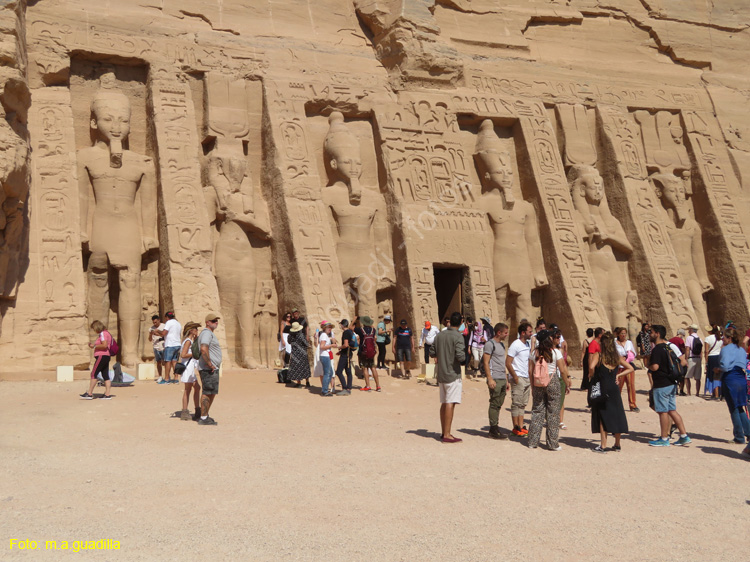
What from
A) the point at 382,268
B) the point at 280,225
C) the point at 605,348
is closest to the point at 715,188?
the point at 382,268

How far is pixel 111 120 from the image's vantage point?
13.9m

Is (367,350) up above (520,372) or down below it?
above

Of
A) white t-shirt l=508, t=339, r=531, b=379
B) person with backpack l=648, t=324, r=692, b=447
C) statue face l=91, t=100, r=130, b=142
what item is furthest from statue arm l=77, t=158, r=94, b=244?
person with backpack l=648, t=324, r=692, b=447

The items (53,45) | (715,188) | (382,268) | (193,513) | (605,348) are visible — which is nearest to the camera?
(193,513)

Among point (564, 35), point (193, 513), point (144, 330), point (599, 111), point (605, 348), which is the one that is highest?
point (564, 35)

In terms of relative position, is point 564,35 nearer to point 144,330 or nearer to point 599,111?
point 599,111

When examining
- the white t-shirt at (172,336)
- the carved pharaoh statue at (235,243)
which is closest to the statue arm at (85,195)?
the carved pharaoh statue at (235,243)

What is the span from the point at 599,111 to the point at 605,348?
39.8 feet

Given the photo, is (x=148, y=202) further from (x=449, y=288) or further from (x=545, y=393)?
(x=545, y=393)

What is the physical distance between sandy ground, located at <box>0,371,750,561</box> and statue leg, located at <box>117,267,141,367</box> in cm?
436

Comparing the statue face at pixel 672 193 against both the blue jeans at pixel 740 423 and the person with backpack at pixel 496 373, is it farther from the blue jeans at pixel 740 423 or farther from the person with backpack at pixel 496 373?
the person with backpack at pixel 496 373

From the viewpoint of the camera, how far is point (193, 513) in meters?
4.93

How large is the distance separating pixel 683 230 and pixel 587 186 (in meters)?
2.75

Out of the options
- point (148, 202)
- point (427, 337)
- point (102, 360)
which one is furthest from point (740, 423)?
point (148, 202)
